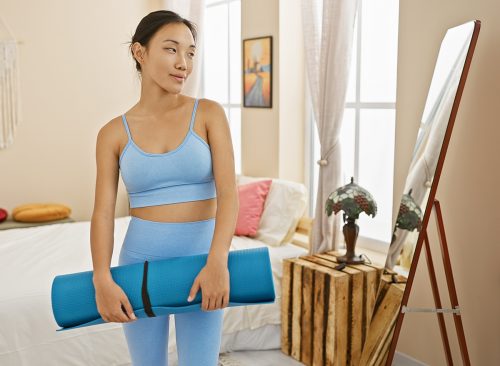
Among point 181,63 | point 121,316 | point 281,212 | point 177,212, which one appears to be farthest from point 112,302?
point 281,212

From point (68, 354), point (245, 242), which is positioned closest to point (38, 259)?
point (68, 354)

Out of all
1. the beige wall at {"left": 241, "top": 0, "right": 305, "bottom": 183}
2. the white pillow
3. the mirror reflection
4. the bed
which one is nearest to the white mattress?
the bed

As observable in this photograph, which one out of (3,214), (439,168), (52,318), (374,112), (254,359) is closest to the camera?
(439,168)

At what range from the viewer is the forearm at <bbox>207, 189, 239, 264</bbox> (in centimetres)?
153

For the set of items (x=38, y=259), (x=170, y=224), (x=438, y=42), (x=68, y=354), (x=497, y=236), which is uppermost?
(x=438, y=42)

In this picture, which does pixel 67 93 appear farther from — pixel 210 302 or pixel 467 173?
pixel 210 302

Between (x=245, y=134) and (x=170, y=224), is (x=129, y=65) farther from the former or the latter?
(x=170, y=224)

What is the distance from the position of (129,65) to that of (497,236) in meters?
Result: 3.75

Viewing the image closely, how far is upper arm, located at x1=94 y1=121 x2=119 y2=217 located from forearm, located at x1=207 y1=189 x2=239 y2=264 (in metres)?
0.28

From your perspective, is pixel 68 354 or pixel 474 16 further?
pixel 68 354

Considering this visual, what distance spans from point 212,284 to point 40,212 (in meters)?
3.44

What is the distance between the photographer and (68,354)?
9.22 ft

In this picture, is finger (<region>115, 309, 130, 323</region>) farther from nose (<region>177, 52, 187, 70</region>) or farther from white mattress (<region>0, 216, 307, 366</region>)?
white mattress (<region>0, 216, 307, 366</region>)

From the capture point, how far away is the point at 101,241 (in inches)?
62.9
